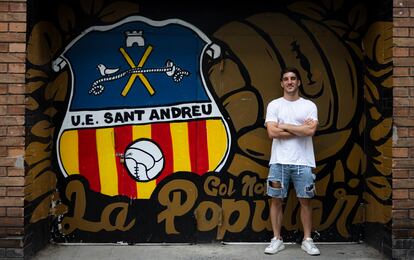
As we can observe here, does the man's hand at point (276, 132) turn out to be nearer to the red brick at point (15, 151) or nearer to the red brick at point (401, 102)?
the red brick at point (401, 102)

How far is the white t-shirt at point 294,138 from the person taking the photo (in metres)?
4.91

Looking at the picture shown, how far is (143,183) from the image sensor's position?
17.7 feet

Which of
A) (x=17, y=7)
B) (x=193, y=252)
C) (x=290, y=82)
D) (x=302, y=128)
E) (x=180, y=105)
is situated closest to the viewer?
(x=17, y=7)

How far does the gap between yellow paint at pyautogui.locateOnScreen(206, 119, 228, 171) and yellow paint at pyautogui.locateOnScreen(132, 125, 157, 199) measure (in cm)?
63

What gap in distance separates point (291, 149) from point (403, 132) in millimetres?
1029

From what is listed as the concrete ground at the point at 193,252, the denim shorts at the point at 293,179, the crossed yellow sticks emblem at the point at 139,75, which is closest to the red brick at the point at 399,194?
the concrete ground at the point at 193,252

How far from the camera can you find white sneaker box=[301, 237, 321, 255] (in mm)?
4953

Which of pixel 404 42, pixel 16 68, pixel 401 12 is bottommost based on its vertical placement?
pixel 16 68

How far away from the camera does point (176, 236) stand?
5383 mm

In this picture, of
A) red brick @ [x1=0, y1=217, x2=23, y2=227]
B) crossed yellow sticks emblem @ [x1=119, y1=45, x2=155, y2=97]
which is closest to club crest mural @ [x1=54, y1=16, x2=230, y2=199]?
crossed yellow sticks emblem @ [x1=119, y1=45, x2=155, y2=97]

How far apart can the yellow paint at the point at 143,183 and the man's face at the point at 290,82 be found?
4.88ft

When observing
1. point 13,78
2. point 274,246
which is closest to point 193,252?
point 274,246

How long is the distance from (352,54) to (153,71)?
2119 mm

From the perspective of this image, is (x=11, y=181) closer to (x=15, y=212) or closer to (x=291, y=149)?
(x=15, y=212)
